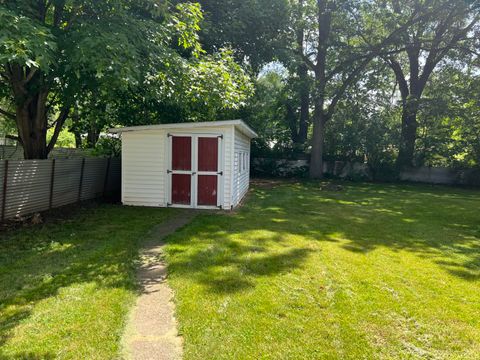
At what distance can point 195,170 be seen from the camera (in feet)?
29.4

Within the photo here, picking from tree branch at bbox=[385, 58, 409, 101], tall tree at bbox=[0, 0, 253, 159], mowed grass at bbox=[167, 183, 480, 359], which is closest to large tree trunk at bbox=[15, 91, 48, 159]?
tall tree at bbox=[0, 0, 253, 159]

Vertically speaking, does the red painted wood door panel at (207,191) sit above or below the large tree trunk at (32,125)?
below

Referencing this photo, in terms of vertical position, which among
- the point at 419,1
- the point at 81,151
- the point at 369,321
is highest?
the point at 419,1

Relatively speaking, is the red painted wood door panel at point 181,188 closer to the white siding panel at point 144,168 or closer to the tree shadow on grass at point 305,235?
the white siding panel at point 144,168

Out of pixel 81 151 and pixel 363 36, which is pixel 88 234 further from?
pixel 363 36

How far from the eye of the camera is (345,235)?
23.0ft

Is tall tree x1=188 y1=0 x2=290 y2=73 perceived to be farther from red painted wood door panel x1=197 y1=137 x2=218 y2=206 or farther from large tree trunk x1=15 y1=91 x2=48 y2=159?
large tree trunk x1=15 y1=91 x2=48 y2=159

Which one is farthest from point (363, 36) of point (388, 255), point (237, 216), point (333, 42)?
point (388, 255)

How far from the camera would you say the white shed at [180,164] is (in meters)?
8.81

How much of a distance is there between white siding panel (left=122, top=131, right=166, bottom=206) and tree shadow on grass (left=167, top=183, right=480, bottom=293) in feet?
6.30

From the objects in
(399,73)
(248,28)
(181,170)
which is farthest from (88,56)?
(399,73)

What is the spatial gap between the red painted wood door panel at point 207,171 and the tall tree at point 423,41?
1200cm

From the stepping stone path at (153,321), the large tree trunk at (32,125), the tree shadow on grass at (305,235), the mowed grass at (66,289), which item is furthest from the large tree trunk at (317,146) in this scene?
the stepping stone path at (153,321)

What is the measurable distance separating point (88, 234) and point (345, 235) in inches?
192
